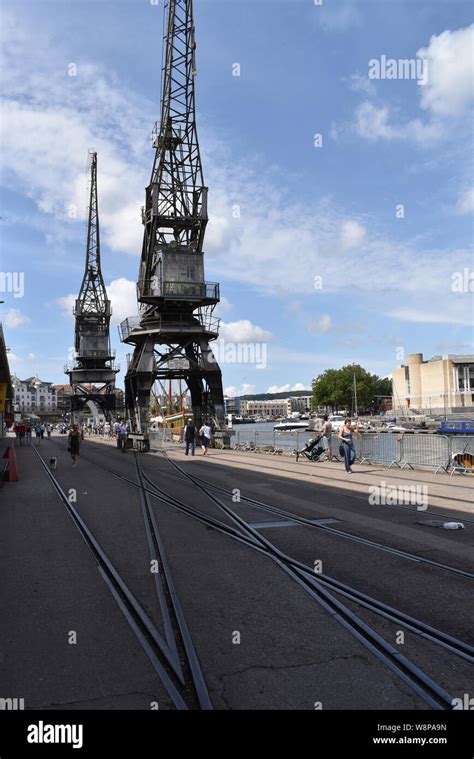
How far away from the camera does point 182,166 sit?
118 feet

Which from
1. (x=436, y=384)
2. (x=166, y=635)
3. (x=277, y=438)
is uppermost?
(x=436, y=384)

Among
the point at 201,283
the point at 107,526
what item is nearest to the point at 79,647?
the point at 107,526

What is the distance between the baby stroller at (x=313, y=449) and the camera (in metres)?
22.5

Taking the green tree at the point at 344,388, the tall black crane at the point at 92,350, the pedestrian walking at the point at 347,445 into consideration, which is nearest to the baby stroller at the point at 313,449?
the pedestrian walking at the point at 347,445

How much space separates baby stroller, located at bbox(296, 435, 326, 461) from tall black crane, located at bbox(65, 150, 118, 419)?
195 ft

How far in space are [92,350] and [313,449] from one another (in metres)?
60.7

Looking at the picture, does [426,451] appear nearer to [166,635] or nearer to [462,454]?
[462,454]

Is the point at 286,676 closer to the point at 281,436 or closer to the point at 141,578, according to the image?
the point at 141,578

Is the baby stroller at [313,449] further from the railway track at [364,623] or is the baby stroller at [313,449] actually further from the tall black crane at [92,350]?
the tall black crane at [92,350]

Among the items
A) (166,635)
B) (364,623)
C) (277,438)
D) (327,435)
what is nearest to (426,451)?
(327,435)

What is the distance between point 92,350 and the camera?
78.3 meters

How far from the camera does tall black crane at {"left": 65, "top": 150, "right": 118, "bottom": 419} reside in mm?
78625

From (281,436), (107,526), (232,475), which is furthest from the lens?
(281,436)
